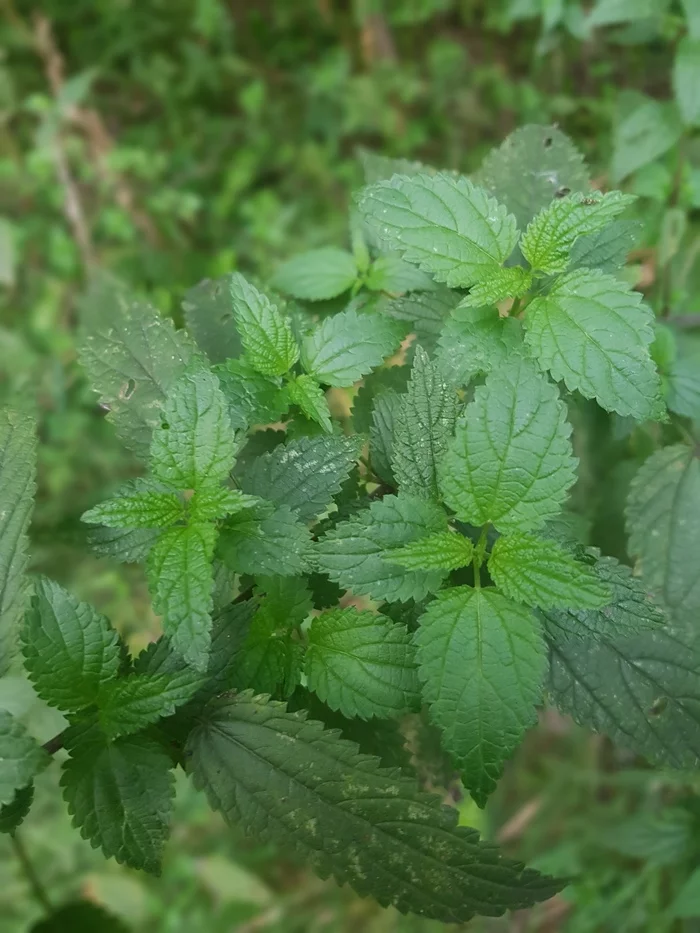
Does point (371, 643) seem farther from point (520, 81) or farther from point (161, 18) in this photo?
point (161, 18)

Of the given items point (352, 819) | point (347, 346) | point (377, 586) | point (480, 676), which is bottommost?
point (352, 819)

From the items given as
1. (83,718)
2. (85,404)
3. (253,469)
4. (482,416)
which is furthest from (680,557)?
(85,404)

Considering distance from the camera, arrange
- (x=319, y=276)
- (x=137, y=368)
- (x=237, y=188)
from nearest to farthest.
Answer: (x=137, y=368), (x=319, y=276), (x=237, y=188)

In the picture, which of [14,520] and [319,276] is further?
[319,276]

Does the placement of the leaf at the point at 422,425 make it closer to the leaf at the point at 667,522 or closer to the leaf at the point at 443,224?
the leaf at the point at 443,224

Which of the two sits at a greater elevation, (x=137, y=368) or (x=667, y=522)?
(x=137, y=368)

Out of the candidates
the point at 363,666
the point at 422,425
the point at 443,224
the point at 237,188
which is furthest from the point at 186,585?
the point at 237,188

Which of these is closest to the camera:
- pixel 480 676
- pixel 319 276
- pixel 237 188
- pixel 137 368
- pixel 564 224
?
pixel 480 676

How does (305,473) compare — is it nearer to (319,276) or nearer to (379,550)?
(379,550)
